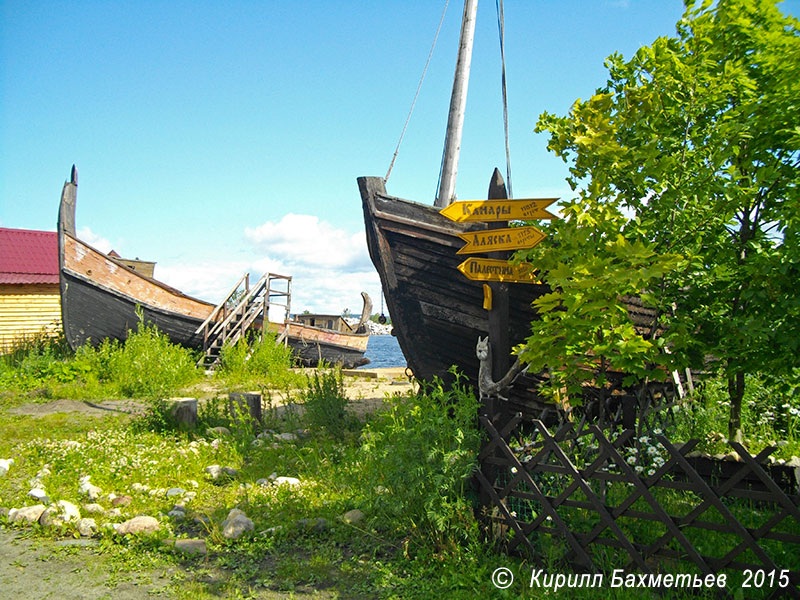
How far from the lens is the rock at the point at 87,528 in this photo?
436 cm

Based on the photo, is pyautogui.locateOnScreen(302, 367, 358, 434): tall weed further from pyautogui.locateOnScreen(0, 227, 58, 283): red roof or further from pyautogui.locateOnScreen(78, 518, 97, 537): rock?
pyautogui.locateOnScreen(0, 227, 58, 283): red roof

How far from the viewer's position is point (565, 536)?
11.3 ft

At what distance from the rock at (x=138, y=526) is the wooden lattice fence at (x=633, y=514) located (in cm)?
260

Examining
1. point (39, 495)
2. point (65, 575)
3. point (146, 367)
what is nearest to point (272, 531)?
point (65, 575)

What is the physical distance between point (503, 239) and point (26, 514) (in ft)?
15.1

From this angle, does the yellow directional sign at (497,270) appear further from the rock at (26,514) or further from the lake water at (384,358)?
the lake water at (384,358)

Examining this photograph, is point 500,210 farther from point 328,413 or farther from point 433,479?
point 328,413

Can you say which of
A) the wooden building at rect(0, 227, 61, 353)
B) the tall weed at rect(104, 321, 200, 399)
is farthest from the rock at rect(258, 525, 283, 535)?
the wooden building at rect(0, 227, 61, 353)

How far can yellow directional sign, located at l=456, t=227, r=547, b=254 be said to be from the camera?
444 centimetres

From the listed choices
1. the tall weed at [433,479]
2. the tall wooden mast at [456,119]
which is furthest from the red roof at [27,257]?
the tall weed at [433,479]

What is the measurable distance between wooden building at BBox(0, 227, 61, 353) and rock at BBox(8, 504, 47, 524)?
1431 centimetres

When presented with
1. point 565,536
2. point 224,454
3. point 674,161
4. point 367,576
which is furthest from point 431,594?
point 224,454

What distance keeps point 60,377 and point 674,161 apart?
12.3 m

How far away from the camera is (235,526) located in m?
4.30
